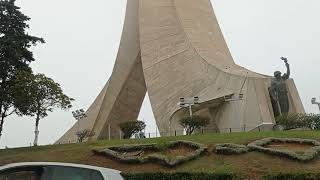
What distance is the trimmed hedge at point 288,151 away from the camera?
1453 centimetres

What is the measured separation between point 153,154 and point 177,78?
52.5 feet

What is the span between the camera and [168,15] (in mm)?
34812

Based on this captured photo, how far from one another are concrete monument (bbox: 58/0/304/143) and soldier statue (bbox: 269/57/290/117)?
420 millimetres

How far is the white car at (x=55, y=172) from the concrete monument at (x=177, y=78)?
20.5 m

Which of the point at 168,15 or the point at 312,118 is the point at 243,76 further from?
the point at 168,15

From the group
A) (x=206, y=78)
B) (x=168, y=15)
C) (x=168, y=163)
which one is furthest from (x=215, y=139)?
(x=168, y=15)

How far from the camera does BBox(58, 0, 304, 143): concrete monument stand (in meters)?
26.6

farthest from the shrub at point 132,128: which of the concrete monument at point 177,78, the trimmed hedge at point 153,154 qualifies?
the trimmed hedge at point 153,154

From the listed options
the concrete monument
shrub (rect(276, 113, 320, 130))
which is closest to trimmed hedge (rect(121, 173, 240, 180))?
shrub (rect(276, 113, 320, 130))

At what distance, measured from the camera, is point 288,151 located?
15.0 meters

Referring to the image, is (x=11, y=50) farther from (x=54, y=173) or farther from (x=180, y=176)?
(x=54, y=173)

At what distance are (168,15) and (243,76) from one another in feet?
32.7

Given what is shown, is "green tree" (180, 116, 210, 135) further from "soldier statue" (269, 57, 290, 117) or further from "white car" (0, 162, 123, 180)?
"white car" (0, 162, 123, 180)

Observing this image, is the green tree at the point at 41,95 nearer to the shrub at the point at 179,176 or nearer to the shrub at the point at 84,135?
the shrub at the point at 84,135
